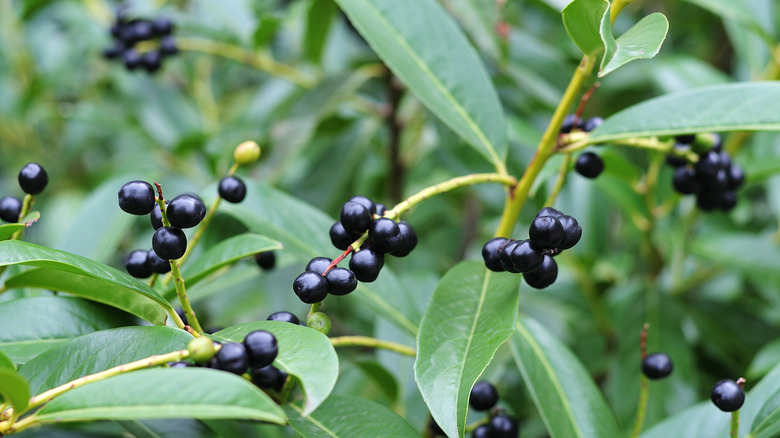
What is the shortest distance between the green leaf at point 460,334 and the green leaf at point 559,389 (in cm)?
18

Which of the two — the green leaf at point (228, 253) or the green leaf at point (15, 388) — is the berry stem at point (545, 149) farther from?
the green leaf at point (15, 388)

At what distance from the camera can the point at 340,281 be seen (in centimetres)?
91

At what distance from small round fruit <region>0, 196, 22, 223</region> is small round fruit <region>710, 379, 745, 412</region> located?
112 cm

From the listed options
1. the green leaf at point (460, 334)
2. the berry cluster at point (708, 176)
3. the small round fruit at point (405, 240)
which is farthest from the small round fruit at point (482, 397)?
the berry cluster at point (708, 176)

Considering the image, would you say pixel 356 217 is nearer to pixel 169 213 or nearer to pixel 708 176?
pixel 169 213

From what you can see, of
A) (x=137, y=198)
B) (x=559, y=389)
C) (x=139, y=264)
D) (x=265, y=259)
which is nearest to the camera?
(x=137, y=198)

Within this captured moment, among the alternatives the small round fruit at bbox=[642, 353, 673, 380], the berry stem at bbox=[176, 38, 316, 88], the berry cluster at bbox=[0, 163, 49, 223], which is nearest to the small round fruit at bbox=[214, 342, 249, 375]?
the berry cluster at bbox=[0, 163, 49, 223]

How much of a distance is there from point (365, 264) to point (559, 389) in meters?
0.50

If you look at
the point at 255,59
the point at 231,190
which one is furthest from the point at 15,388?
the point at 255,59

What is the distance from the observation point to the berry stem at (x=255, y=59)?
236 cm

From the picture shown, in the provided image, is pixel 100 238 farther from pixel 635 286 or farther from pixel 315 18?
pixel 635 286

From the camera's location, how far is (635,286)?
2049mm

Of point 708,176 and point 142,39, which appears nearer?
point 708,176

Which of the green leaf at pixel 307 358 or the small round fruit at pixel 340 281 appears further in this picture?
the small round fruit at pixel 340 281
